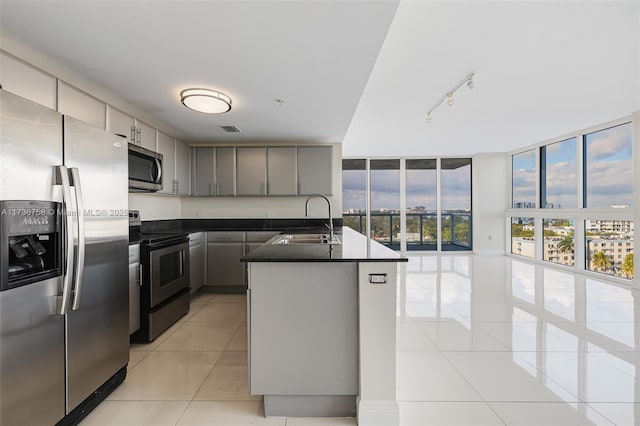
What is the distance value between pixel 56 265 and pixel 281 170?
11.2ft

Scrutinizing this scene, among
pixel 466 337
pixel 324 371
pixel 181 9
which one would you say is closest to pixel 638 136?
pixel 466 337

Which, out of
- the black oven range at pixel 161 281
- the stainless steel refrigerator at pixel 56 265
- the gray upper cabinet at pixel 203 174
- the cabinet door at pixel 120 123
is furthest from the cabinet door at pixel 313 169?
the stainless steel refrigerator at pixel 56 265

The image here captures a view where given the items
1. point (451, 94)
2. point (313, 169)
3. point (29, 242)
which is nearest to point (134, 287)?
point (29, 242)

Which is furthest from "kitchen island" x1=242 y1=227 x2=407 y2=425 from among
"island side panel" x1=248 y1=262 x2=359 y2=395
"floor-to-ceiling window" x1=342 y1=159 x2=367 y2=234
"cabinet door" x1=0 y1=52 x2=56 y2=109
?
"floor-to-ceiling window" x1=342 y1=159 x2=367 y2=234

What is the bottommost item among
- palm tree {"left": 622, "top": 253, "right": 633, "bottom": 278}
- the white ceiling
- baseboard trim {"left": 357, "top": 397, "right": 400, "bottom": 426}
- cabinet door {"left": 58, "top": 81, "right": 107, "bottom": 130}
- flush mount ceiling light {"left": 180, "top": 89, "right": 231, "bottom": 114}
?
baseboard trim {"left": 357, "top": 397, "right": 400, "bottom": 426}

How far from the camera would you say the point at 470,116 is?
4.38 metres

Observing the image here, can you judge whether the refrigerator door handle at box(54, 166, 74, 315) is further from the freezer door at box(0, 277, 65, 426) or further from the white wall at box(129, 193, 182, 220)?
the white wall at box(129, 193, 182, 220)

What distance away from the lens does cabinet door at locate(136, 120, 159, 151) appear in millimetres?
3359

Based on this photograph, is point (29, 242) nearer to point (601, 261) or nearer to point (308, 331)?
point (308, 331)

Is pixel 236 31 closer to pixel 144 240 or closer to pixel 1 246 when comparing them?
pixel 1 246

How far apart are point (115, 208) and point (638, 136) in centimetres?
628

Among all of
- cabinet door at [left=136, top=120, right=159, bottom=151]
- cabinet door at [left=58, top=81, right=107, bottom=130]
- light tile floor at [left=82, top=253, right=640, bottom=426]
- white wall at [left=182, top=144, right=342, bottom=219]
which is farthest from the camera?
white wall at [left=182, top=144, right=342, bottom=219]

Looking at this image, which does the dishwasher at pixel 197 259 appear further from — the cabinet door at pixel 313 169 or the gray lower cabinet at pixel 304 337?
the gray lower cabinet at pixel 304 337

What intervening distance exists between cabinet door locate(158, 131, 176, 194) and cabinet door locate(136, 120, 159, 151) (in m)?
0.14
